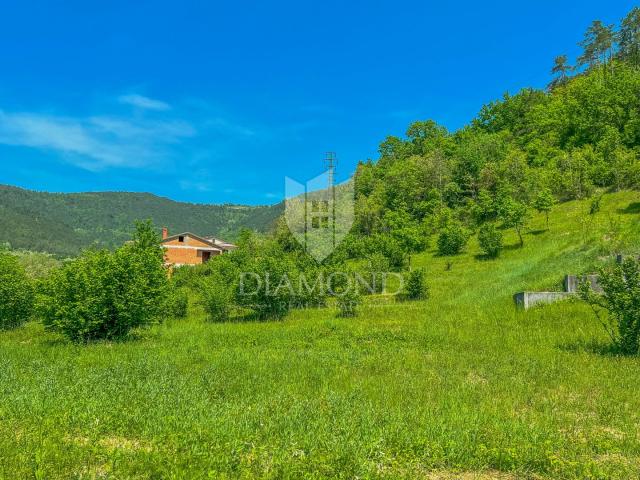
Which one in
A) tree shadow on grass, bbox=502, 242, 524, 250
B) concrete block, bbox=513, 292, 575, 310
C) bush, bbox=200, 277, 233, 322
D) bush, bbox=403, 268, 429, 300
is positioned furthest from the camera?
tree shadow on grass, bbox=502, 242, 524, 250

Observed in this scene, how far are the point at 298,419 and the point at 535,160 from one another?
171ft

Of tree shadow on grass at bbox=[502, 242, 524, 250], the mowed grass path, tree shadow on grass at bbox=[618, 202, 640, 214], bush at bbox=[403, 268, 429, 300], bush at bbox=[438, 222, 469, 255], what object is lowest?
the mowed grass path

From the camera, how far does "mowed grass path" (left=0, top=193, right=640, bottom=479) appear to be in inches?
177

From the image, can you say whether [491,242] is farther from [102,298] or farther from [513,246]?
[102,298]

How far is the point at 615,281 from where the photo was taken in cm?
1077

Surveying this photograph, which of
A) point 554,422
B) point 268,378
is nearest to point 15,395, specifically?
point 268,378

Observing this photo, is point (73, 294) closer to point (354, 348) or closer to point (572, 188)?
point (354, 348)

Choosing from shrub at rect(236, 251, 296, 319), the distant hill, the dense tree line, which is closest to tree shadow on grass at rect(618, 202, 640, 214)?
the dense tree line

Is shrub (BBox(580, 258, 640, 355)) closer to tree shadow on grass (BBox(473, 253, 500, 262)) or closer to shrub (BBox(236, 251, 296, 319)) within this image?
shrub (BBox(236, 251, 296, 319))

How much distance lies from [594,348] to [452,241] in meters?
24.9

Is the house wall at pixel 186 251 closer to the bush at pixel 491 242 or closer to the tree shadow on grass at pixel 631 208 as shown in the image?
the bush at pixel 491 242

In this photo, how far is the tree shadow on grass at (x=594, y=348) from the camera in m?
10.7

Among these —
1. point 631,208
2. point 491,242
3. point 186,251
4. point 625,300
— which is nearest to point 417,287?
point 491,242

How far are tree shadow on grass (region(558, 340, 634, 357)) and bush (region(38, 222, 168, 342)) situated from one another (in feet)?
44.2
